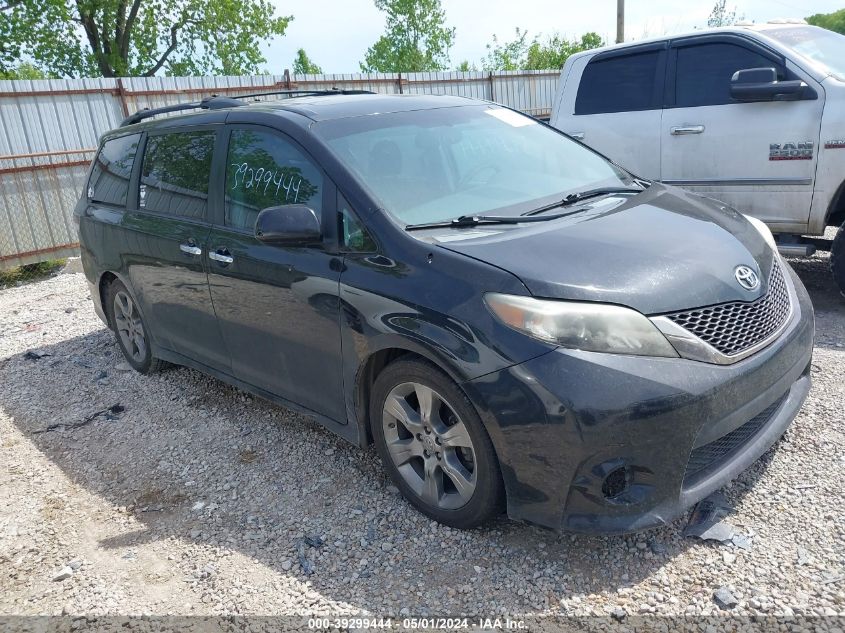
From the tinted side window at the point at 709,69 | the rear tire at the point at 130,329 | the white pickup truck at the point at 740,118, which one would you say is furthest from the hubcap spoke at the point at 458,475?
the tinted side window at the point at 709,69

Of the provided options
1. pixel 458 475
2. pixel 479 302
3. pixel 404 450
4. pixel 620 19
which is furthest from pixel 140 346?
pixel 620 19

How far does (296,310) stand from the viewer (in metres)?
3.39

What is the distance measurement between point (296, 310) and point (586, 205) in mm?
1527

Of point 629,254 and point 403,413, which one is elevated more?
point 629,254

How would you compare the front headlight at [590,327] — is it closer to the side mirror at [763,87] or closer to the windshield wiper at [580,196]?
the windshield wiper at [580,196]

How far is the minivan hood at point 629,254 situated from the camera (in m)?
2.61

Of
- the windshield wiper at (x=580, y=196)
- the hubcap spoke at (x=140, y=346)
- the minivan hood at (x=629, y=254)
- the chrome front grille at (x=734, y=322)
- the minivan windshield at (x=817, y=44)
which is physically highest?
the minivan windshield at (x=817, y=44)

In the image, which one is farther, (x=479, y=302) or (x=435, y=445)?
(x=435, y=445)

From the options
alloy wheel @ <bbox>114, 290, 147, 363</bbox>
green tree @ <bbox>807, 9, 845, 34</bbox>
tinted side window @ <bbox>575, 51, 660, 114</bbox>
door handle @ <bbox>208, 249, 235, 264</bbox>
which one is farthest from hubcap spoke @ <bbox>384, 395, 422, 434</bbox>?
green tree @ <bbox>807, 9, 845, 34</bbox>

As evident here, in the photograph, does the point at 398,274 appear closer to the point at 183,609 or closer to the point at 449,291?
the point at 449,291

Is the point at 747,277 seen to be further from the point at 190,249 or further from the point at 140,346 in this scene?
the point at 140,346

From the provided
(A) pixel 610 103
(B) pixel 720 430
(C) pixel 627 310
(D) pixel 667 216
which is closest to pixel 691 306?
(C) pixel 627 310

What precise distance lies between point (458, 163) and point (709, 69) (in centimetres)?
325

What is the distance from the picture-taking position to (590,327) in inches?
99.0
